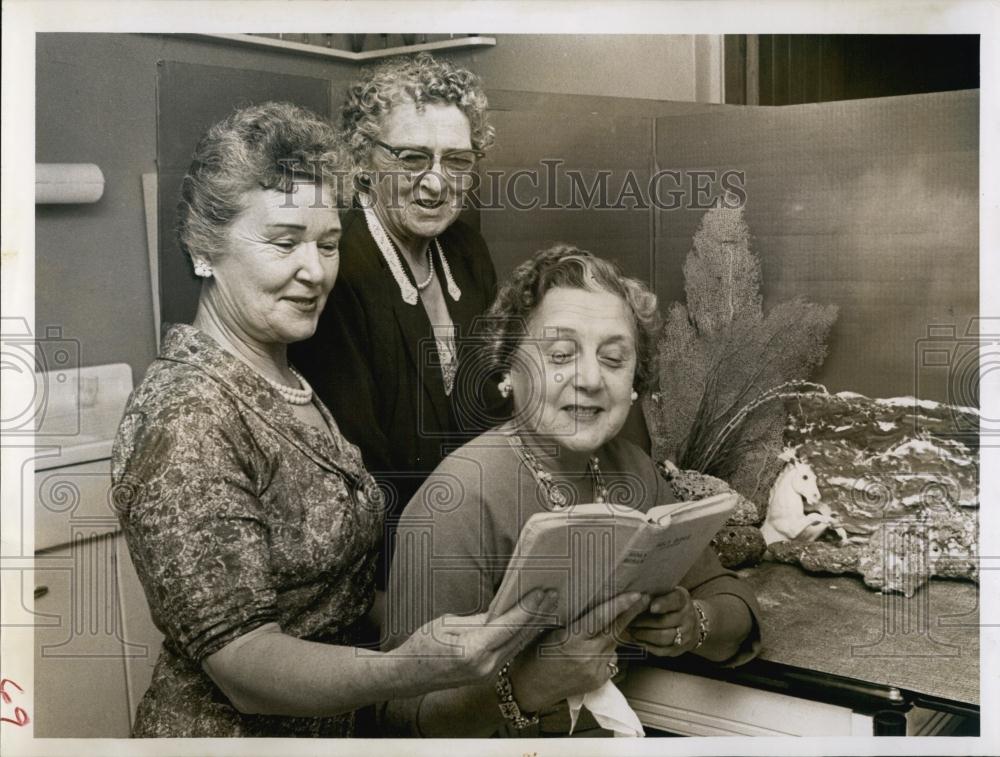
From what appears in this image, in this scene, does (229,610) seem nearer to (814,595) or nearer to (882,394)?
(814,595)

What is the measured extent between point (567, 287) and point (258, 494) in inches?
30.3

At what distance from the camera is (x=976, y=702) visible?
2396 millimetres

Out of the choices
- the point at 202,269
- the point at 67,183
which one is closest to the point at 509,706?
the point at 202,269

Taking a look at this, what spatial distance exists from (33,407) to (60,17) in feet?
2.76

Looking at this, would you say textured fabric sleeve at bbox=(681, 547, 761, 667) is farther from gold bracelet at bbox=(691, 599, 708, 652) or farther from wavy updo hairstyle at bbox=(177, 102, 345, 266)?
wavy updo hairstyle at bbox=(177, 102, 345, 266)

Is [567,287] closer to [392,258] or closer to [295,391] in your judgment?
[392,258]

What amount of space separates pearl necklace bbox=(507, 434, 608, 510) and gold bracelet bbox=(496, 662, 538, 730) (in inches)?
14.2

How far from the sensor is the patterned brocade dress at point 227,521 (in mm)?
2096

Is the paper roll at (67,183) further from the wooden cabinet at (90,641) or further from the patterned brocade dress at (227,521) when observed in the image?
the wooden cabinet at (90,641)

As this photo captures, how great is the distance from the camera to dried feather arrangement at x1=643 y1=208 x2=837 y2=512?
2.32 m

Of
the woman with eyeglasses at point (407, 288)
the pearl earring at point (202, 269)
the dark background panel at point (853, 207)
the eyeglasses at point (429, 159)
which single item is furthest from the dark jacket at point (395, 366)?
the dark background panel at point (853, 207)

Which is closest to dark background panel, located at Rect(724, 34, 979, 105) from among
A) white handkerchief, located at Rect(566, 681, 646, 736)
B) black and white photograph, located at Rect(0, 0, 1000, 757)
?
black and white photograph, located at Rect(0, 0, 1000, 757)

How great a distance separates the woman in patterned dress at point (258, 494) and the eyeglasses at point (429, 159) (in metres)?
0.14

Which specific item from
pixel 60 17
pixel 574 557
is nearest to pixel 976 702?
pixel 574 557
